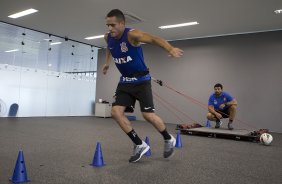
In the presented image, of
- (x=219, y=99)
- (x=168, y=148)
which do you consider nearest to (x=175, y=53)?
(x=168, y=148)

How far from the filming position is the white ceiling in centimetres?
518


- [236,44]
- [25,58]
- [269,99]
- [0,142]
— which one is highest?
[236,44]

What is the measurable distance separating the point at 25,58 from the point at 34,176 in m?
6.84

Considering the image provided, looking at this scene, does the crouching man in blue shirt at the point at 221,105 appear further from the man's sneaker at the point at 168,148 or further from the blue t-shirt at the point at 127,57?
the blue t-shirt at the point at 127,57

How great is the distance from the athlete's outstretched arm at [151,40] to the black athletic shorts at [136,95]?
404 mm

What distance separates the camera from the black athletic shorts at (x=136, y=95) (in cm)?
238

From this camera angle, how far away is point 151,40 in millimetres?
2094

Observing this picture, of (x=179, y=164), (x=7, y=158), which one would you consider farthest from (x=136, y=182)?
(x=7, y=158)

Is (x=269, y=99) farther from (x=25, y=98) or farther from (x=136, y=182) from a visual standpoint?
(x=25, y=98)

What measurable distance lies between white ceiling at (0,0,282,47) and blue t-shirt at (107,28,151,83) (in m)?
3.10

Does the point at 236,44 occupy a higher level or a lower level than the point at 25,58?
higher

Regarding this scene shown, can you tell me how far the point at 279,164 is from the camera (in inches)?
99.0

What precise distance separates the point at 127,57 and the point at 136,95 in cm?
37

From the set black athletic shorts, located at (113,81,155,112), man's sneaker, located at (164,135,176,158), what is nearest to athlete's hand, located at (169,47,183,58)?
black athletic shorts, located at (113,81,155,112)
